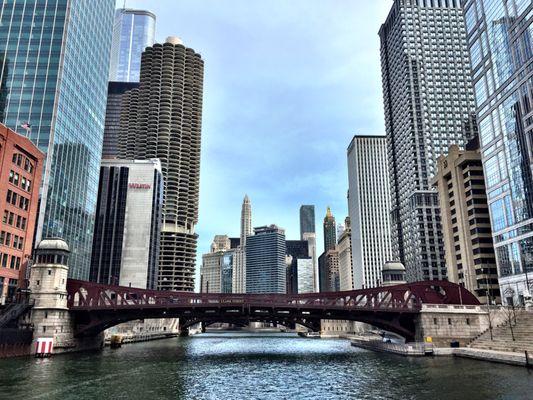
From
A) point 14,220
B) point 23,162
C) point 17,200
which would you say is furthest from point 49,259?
point 23,162

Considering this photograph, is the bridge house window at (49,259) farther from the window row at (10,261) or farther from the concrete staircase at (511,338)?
the concrete staircase at (511,338)

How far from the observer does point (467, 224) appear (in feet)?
516

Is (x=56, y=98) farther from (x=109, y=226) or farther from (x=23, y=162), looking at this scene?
(x=109, y=226)

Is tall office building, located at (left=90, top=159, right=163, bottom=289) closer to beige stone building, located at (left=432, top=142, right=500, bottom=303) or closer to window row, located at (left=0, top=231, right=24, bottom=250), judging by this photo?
window row, located at (left=0, top=231, right=24, bottom=250)

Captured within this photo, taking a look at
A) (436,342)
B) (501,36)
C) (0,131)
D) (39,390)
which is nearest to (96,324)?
(0,131)

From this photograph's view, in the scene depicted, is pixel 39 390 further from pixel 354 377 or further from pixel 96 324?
pixel 96 324

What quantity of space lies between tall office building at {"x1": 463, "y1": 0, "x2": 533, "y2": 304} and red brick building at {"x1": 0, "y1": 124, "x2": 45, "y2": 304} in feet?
356

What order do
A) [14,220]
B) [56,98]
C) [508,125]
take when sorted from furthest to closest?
1. [508,125]
2. [56,98]
3. [14,220]

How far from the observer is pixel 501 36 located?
396ft

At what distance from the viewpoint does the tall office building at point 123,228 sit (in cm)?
18600

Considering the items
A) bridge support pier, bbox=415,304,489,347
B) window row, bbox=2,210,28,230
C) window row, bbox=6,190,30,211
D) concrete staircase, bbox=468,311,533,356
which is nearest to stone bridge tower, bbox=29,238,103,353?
window row, bbox=2,210,28,230

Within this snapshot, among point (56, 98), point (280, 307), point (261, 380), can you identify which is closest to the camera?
point (261, 380)

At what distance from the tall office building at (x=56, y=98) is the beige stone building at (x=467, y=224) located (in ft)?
409

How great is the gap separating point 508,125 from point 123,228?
147m
